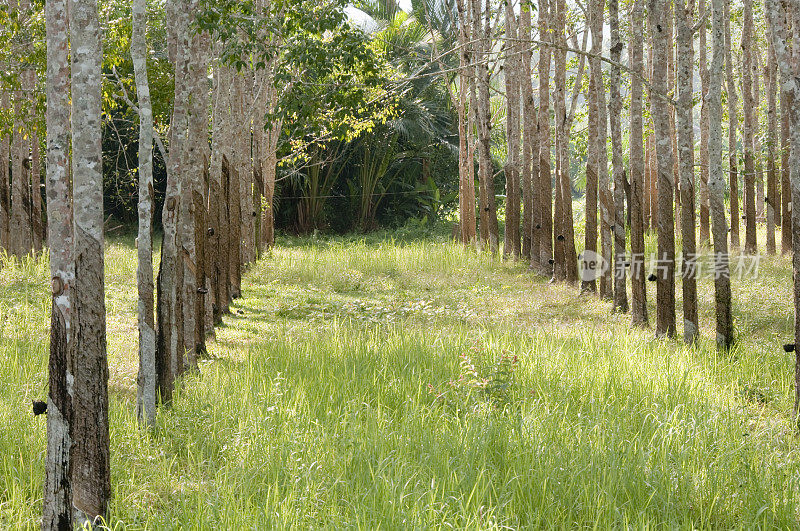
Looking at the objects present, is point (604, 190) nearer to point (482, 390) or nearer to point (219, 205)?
point (219, 205)

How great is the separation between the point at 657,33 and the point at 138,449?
641 cm

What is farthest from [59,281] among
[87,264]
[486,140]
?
[486,140]

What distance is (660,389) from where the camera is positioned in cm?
596

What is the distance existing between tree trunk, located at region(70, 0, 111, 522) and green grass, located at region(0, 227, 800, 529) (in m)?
0.39

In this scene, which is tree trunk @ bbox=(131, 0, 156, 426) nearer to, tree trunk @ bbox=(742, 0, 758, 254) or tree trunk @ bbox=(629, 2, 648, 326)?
tree trunk @ bbox=(629, 2, 648, 326)

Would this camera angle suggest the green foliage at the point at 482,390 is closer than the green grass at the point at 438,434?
No

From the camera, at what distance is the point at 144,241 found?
543 cm

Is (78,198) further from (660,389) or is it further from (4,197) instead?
(4,197)

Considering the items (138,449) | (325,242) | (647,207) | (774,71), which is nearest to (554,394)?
(138,449)

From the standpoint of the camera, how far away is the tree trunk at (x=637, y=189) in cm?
896

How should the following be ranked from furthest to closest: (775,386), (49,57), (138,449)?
(775,386) < (138,449) < (49,57)

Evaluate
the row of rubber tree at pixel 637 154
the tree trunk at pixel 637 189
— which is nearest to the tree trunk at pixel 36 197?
the row of rubber tree at pixel 637 154

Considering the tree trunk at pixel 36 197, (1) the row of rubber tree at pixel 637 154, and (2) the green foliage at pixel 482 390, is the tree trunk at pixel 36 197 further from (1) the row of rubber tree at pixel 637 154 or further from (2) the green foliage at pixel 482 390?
(2) the green foliage at pixel 482 390

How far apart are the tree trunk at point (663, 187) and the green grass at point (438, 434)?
39cm
